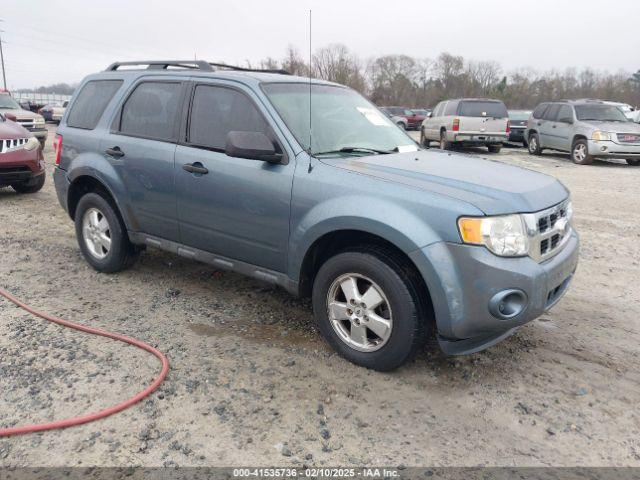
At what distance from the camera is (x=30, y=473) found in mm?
2391

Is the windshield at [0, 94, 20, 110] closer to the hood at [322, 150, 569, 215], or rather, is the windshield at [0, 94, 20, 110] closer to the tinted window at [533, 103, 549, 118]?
the hood at [322, 150, 569, 215]

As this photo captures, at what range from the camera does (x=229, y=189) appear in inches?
146

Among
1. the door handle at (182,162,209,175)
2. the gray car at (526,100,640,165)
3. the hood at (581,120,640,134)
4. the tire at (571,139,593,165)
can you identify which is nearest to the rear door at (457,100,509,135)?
the gray car at (526,100,640,165)

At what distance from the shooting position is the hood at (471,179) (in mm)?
2920

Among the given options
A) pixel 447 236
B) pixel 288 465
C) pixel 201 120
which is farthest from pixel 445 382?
pixel 201 120

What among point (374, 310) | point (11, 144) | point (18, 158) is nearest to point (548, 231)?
point (374, 310)

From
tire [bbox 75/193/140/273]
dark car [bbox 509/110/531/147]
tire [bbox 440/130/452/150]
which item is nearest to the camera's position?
tire [bbox 75/193/140/273]

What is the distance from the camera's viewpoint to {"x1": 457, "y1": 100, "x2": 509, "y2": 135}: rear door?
16.2 meters

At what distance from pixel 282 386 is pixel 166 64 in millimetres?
3042

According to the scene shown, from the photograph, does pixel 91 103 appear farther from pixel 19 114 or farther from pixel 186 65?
pixel 19 114

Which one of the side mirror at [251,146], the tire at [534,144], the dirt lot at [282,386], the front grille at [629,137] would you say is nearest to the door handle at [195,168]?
the side mirror at [251,146]

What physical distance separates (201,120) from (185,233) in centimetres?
90

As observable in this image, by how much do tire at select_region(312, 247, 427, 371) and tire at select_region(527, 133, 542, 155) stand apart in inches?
588

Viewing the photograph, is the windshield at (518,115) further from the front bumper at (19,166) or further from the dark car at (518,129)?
the front bumper at (19,166)
